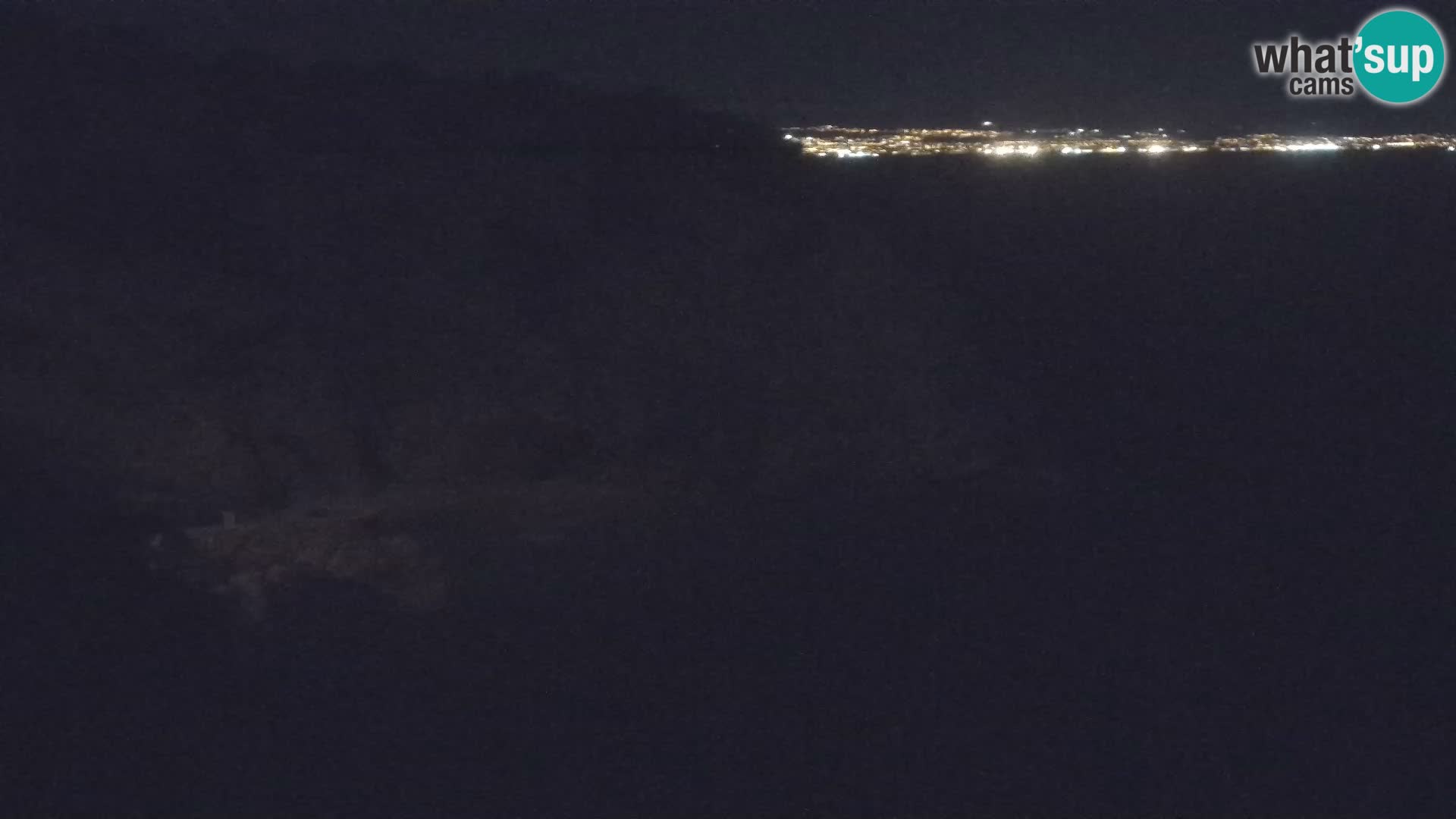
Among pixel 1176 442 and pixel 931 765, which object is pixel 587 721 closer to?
pixel 931 765

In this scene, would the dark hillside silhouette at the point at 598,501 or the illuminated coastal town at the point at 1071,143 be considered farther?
the illuminated coastal town at the point at 1071,143

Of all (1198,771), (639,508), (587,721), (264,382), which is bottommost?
(1198,771)

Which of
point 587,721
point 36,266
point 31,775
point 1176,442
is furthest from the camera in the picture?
point 1176,442

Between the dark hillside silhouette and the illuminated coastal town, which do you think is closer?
the dark hillside silhouette

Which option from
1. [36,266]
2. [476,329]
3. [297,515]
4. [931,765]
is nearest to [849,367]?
[476,329]

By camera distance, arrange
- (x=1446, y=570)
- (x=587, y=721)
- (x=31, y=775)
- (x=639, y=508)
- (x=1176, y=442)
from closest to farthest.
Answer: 1. (x=31, y=775)
2. (x=587, y=721)
3. (x=639, y=508)
4. (x=1446, y=570)
5. (x=1176, y=442)

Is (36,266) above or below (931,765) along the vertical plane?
above

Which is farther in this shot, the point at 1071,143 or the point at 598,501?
the point at 1071,143

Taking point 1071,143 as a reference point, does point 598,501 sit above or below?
below
